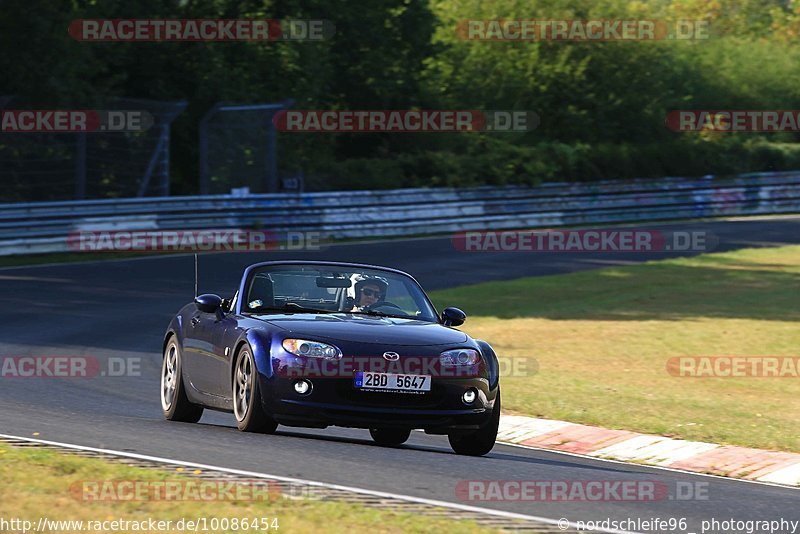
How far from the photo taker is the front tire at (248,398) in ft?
32.5

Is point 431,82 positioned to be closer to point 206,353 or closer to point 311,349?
point 206,353

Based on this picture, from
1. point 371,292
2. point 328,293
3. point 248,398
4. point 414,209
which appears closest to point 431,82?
point 414,209

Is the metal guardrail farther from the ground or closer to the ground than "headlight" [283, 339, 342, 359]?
farther from the ground

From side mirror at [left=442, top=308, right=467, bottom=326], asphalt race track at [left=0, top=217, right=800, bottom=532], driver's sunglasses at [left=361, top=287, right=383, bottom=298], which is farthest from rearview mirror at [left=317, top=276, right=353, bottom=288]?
asphalt race track at [left=0, top=217, right=800, bottom=532]

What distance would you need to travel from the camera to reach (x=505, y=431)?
40.9 feet

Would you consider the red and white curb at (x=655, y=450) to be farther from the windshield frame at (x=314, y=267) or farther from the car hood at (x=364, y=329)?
the car hood at (x=364, y=329)

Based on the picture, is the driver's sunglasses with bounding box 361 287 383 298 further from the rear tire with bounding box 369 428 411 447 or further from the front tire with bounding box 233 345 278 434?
the front tire with bounding box 233 345 278 434

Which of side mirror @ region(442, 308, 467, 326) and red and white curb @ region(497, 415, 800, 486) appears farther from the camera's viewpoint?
side mirror @ region(442, 308, 467, 326)

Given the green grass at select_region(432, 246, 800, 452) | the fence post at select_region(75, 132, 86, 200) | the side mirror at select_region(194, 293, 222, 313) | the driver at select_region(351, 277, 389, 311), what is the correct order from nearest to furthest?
the side mirror at select_region(194, 293, 222, 313) → the driver at select_region(351, 277, 389, 311) → the green grass at select_region(432, 246, 800, 452) → the fence post at select_region(75, 132, 86, 200)

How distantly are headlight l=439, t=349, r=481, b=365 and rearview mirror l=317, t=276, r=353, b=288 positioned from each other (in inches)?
52.8

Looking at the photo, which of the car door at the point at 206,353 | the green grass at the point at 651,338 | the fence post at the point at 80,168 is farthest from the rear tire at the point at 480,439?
the fence post at the point at 80,168

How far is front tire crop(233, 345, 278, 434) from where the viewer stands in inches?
390

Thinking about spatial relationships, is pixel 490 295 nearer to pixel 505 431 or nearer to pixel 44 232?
pixel 44 232

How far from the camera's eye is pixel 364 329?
10.1 meters
